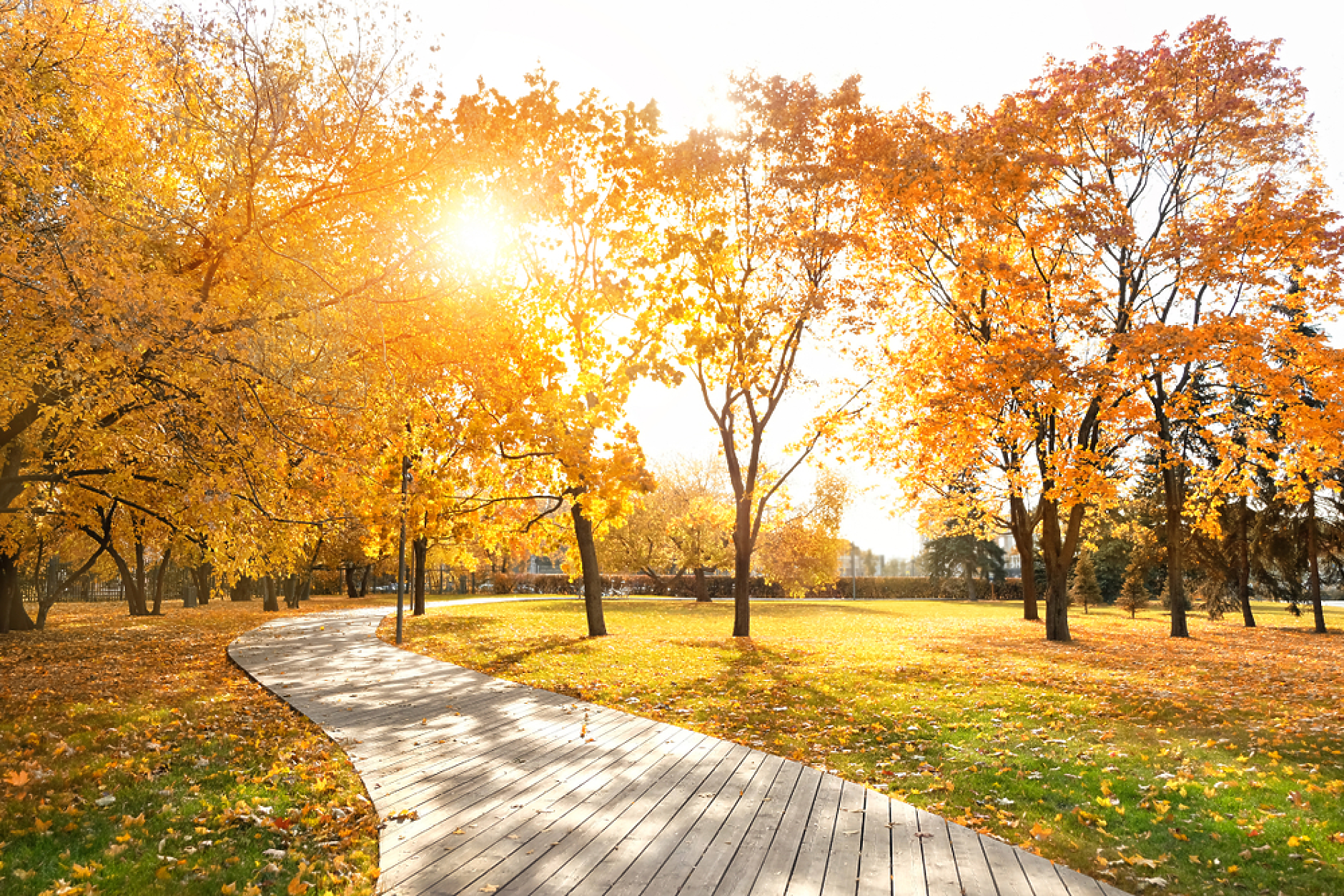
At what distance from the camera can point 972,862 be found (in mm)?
4391

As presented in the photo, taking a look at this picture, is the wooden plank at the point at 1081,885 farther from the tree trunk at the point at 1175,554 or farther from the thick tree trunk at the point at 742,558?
the tree trunk at the point at 1175,554

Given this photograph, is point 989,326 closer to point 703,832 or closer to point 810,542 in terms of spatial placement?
point 703,832

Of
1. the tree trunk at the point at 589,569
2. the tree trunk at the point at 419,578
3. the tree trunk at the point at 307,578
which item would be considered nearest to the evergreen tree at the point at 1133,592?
the tree trunk at the point at 589,569

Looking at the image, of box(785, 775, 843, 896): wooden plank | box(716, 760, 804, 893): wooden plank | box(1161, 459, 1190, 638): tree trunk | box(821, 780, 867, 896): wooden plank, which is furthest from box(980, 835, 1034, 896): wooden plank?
box(1161, 459, 1190, 638): tree trunk

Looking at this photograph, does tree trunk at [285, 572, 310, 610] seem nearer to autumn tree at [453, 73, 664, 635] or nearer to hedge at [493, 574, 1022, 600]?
hedge at [493, 574, 1022, 600]

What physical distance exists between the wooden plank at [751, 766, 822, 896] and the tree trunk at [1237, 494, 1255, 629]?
2653 centimetres

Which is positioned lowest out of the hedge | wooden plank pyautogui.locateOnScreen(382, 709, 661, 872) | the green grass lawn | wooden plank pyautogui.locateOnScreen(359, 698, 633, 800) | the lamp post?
the hedge

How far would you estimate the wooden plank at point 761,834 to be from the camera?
413 cm

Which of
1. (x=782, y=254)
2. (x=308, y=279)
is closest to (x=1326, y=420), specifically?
(x=782, y=254)

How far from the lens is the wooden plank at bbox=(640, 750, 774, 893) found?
409cm

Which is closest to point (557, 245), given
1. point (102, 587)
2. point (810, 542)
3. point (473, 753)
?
point (473, 753)

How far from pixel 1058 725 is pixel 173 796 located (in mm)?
8397

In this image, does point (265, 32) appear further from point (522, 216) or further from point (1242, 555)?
point (1242, 555)

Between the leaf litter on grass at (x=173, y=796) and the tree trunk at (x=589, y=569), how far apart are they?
9.50 metres
